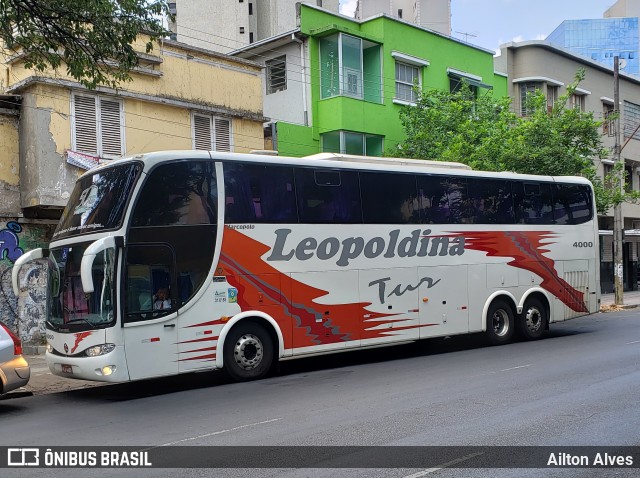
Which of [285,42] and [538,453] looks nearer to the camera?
[538,453]

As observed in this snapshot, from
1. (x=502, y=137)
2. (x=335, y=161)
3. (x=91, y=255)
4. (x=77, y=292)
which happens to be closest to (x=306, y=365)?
(x=335, y=161)

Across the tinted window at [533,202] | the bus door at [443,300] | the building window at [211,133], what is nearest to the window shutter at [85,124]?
the building window at [211,133]

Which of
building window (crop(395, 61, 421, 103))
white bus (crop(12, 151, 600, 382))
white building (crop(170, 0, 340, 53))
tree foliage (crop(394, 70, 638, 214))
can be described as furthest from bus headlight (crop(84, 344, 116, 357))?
white building (crop(170, 0, 340, 53))

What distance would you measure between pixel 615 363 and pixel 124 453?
344 inches

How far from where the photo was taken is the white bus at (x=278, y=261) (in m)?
10.9

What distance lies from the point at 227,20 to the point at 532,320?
1725 inches

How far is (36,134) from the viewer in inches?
643

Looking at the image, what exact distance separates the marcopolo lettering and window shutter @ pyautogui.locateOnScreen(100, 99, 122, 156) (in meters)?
7.16

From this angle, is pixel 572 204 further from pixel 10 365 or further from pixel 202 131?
pixel 10 365

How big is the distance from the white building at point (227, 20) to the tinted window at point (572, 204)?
124 feet

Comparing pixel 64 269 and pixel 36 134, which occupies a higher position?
pixel 36 134

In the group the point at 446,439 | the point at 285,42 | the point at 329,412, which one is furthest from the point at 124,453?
the point at 285,42

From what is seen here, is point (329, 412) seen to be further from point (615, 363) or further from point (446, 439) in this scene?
point (615, 363)

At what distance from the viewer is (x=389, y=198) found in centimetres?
1428
